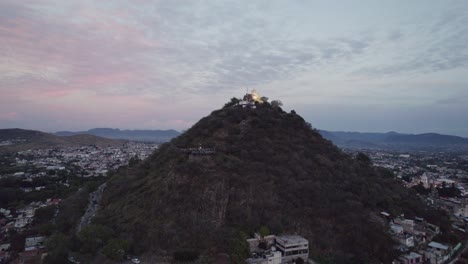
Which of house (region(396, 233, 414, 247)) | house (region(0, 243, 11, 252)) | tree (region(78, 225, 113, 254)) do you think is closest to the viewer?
tree (region(78, 225, 113, 254))

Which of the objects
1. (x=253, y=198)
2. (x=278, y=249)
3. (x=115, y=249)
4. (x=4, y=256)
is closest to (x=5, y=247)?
(x=4, y=256)

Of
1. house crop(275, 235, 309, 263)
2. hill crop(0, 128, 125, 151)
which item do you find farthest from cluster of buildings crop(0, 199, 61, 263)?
hill crop(0, 128, 125, 151)

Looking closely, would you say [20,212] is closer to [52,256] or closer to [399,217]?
[52,256]

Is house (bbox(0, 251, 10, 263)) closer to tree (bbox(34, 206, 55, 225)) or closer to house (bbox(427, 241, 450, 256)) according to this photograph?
tree (bbox(34, 206, 55, 225))

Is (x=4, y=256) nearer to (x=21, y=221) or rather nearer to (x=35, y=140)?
(x=21, y=221)

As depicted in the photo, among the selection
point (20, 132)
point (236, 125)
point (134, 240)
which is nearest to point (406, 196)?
point (236, 125)
